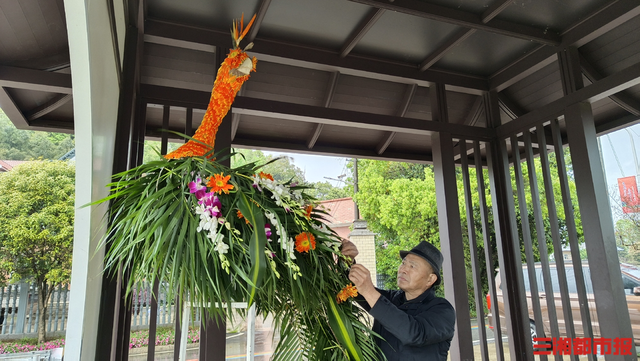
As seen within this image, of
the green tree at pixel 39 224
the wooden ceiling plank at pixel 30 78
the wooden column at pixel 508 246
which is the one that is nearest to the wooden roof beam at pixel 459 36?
the wooden column at pixel 508 246

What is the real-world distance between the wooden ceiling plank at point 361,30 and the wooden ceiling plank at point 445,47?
2.04 ft

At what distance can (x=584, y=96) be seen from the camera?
2576 mm

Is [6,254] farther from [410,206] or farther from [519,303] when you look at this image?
[410,206]

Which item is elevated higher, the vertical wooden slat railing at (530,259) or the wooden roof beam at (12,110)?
the wooden roof beam at (12,110)

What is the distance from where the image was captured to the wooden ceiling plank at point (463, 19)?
2264 millimetres

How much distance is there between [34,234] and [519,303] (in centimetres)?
749

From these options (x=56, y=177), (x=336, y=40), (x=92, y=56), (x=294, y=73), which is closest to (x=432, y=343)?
(x=92, y=56)

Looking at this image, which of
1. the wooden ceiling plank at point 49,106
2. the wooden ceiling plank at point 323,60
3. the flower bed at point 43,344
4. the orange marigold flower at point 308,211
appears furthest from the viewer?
the flower bed at point 43,344

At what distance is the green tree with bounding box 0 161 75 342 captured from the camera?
6.19 m

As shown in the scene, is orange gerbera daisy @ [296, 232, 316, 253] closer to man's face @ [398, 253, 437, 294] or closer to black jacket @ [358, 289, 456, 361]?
black jacket @ [358, 289, 456, 361]

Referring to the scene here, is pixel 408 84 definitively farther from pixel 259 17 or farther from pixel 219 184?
pixel 219 184

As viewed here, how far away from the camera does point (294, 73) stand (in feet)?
10.2

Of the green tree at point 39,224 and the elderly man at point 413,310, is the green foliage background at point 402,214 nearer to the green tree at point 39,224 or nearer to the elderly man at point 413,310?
the green tree at point 39,224

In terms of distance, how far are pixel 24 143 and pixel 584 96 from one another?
178 inches
